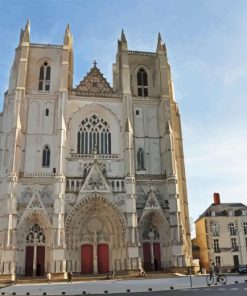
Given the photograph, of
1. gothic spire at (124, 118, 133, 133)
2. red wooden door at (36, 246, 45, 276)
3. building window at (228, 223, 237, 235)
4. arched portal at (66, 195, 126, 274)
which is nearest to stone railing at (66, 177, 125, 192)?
arched portal at (66, 195, 126, 274)

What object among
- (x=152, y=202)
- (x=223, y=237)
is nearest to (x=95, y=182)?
(x=152, y=202)

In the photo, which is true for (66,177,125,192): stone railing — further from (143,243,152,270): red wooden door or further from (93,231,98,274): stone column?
(143,243,152,270): red wooden door

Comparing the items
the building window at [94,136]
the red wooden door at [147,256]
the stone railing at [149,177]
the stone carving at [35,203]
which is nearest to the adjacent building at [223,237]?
the red wooden door at [147,256]

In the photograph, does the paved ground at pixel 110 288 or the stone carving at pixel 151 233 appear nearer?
the paved ground at pixel 110 288

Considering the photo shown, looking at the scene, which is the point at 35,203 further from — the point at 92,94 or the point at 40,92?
the point at 92,94

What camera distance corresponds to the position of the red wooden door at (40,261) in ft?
99.3

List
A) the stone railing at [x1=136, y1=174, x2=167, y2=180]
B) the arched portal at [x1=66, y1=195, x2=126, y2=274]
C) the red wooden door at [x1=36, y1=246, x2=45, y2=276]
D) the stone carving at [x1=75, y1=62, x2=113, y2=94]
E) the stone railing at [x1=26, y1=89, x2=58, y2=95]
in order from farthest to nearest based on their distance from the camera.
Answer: the stone carving at [x1=75, y1=62, x2=113, y2=94], the stone railing at [x1=26, y1=89, x2=58, y2=95], the stone railing at [x1=136, y1=174, x2=167, y2=180], the arched portal at [x1=66, y1=195, x2=126, y2=274], the red wooden door at [x1=36, y1=246, x2=45, y2=276]

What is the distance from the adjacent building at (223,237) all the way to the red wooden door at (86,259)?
52.2 feet

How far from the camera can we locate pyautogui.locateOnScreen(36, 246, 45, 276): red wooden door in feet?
99.3

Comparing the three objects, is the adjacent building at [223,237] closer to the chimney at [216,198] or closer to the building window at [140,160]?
the chimney at [216,198]

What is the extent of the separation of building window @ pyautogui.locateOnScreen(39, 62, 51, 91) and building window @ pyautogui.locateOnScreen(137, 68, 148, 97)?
34.2 ft

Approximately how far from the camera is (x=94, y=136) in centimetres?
3594

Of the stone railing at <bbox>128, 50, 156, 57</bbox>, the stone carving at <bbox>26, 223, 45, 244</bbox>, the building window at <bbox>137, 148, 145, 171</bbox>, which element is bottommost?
the stone carving at <bbox>26, 223, 45, 244</bbox>

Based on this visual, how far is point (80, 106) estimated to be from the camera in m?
36.4
